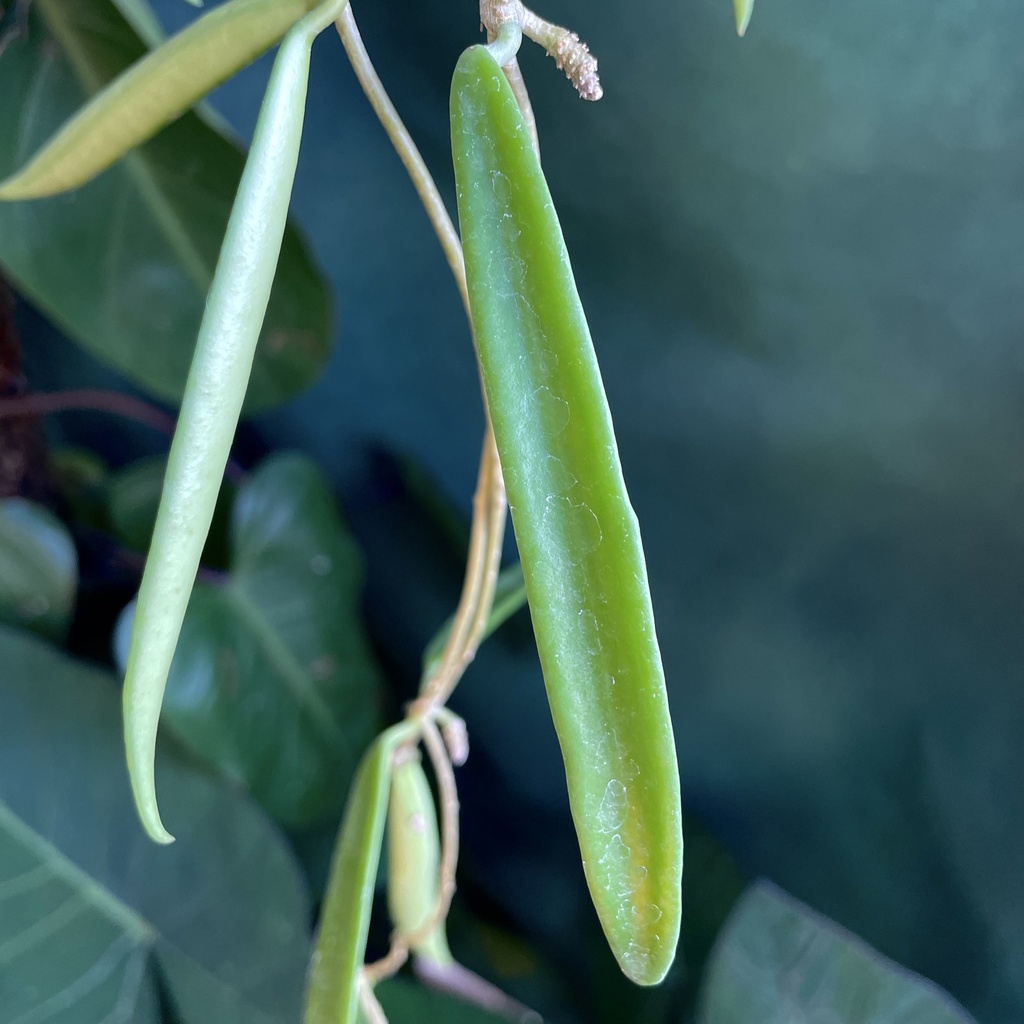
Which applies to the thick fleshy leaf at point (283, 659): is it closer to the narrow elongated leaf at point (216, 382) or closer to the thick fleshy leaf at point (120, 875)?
the thick fleshy leaf at point (120, 875)

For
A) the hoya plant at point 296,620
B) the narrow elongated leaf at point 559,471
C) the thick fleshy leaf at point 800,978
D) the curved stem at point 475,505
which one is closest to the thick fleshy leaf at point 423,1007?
the hoya plant at point 296,620

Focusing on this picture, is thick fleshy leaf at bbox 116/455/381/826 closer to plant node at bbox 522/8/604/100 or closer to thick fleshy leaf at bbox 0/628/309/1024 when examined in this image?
thick fleshy leaf at bbox 0/628/309/1024

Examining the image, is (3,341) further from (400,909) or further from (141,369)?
(400,909)

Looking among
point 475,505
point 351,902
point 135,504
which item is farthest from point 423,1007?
point 135,504

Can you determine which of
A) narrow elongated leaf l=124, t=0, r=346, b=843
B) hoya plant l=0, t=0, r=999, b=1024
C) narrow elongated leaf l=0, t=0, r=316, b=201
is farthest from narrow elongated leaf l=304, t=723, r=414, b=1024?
narrow elongated leaf l=0, t=0, r=316, b=201

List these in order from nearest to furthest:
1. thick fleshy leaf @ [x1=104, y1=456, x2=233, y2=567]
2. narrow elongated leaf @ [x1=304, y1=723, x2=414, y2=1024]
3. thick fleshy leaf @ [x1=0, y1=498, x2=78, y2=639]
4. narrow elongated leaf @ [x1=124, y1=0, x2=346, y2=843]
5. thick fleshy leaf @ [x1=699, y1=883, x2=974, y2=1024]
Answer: narrow elongated leaf @ [x1=124, y1=0, x2=346, y2=843]
narrow elongated leaf @ [x1=304, y1=723, x2=414, y2=1024]
thick fleshy leaf @ [x1=699, y1=883, x2=974, y2=1024]
thick fleshy leaf @ [x1=0, y1=498, x2=78, y2=639]
thick fleshy leaf @ [x1=104, y1=456, x2=233, y2=567]

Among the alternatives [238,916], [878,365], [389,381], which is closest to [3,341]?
[389,381]

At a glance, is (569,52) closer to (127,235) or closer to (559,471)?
(559,471)
